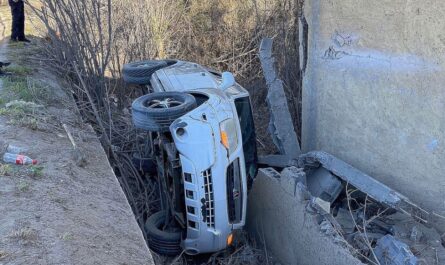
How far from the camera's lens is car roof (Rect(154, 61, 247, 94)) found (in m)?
6.42

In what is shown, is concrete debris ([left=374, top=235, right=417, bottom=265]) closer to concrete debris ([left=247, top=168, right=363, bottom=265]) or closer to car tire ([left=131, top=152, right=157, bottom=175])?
concrete debris ([left=247, top=168, right=363, bottom=265])

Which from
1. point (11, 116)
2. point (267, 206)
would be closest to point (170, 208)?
point (267, 206)

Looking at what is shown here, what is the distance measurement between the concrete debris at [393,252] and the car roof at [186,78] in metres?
2.31

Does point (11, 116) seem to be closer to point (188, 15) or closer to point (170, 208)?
point (170, 208)

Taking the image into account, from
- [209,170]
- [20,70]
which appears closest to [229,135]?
[209,170]

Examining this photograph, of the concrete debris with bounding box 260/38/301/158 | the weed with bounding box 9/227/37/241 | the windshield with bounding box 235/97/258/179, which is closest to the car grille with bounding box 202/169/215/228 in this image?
the windshield with bounding box 235/97/258/179

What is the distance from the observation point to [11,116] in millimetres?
6617

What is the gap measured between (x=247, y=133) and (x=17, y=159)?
2.45 meters

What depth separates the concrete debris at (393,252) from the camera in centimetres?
470

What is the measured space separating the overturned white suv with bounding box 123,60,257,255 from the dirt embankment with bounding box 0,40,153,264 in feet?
1.92

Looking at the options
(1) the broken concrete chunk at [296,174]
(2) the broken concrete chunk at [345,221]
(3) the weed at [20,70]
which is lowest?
(2) the broken concrete chunk at [345,221]

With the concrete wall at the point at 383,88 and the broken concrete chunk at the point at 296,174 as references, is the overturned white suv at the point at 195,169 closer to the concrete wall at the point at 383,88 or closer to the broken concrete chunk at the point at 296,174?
the broken concrete chunk at the point at 296,174

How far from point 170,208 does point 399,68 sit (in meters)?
2.63

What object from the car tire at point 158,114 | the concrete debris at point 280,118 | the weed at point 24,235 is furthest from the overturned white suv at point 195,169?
the weed at point 24,235
